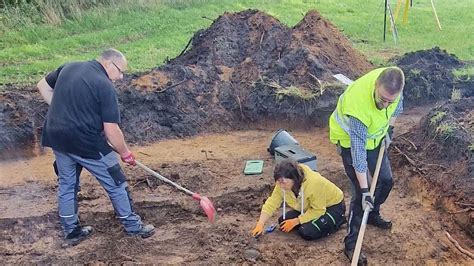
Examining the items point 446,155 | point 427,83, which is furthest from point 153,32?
point 446,155

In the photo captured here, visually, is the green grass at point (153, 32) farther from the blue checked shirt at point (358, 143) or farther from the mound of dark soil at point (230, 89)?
the blue checked shirt at point (358, 143)

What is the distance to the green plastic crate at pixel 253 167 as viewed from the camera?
7524mm

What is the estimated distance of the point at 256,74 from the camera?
948 centimetres

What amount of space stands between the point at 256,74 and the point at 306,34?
137 cm

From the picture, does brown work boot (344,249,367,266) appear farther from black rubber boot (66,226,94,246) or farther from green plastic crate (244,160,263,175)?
black rubber boot (66,226,94,246)

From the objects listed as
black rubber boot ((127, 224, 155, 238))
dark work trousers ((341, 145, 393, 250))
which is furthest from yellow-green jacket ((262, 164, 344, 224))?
black rubber boot ((127, 224, 155, 238))

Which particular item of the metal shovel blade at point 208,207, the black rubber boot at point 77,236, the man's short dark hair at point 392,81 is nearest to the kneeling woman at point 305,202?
the metal shovel blade at point 208,207

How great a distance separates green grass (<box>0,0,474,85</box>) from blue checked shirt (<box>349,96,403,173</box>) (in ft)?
20.7

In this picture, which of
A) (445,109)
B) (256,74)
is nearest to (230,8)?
(256,74)

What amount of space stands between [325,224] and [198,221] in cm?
150

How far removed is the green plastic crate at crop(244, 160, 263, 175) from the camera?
7.52 metres

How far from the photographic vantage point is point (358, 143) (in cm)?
505

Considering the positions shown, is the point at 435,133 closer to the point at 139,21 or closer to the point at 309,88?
the point at 309,88

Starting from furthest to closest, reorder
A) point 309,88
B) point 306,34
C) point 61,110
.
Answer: point 306,34, point 309,88, point 61,110
